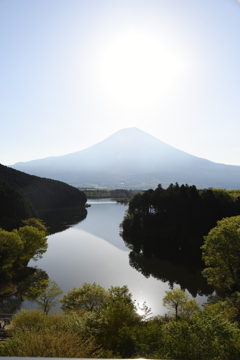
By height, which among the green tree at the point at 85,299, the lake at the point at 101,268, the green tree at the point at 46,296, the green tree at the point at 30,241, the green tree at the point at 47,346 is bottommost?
the lake at the point at 101,268

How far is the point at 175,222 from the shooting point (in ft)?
117

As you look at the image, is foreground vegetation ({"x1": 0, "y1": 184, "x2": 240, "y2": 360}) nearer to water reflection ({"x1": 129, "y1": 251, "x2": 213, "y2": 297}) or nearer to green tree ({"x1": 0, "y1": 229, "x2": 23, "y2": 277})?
green tree ({"x1": 0, "y1": 229, "x2": 23, "y2": 277})

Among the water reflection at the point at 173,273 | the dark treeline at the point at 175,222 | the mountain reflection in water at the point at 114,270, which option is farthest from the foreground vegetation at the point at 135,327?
the dark treeline at the point at 175,222

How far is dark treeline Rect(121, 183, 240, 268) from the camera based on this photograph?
30.0 meters

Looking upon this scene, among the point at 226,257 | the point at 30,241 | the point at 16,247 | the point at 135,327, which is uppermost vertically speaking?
the point at 226,257

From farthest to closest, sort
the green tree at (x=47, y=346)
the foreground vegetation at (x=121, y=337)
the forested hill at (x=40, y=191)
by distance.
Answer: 1. the forested hill at (x=40, y=191)
2. the foreground vegetation at (x=121, y=337)
3. the green tree at (x=47, y=346)

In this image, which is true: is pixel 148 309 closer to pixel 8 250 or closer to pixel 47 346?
pixel 47 346

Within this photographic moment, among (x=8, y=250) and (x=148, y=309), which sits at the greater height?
(x=8, y=250)

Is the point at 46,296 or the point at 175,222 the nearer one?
the point at 46,296

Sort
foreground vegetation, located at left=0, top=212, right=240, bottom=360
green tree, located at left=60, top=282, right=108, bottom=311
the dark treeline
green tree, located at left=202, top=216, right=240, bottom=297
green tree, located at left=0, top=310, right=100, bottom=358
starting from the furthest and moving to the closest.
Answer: the dark treeline, green tree, located at left=202, top=216, right=240, bottom=297, green tree, located at left=60, top=282, right=108, bottom=311, foreground vegetation, located at left=0, top=212, right=240, bottom=360, green tree, located at left=0, top=310, right=100, bottom=358

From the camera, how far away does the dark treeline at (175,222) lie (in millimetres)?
30031

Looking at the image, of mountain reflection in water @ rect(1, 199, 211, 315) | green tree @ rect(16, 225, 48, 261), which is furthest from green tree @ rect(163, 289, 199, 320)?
green tree @ rect(16, 225, 48, 261)

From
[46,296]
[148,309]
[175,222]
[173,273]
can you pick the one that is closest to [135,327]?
[148,309]

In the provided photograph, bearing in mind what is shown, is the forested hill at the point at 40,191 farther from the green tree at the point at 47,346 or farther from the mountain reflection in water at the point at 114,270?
the green tree at the point at 47,346
